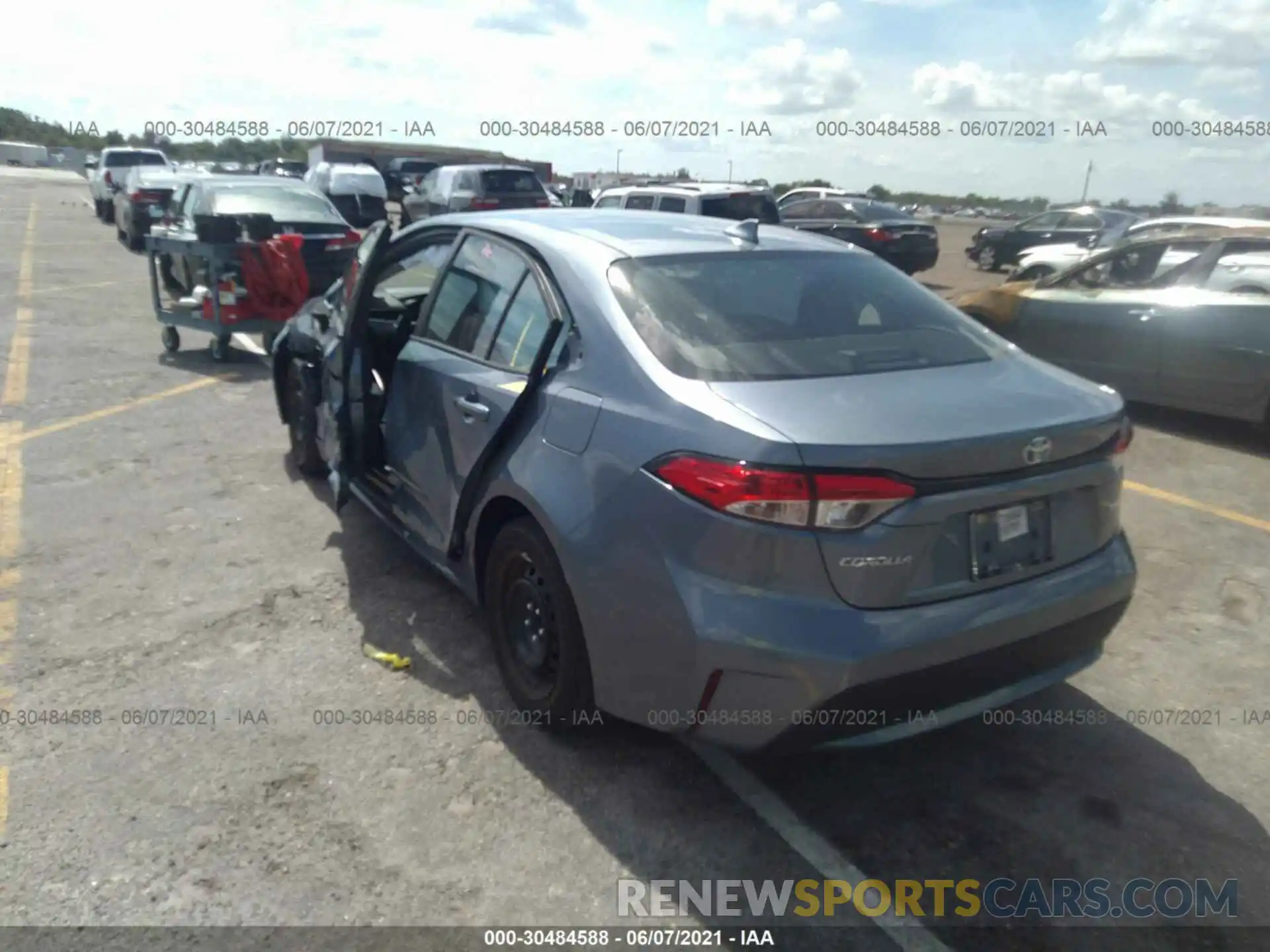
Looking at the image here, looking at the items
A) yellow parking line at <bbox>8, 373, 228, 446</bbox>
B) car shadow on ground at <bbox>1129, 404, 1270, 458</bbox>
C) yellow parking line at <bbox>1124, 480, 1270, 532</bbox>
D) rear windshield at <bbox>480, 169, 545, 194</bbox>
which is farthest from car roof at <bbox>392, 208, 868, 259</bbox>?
rear windshield at <bbox>480, 169, 545, 194</bbox>

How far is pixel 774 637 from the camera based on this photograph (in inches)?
100

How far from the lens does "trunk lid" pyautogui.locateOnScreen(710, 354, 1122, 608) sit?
2539 millimetres

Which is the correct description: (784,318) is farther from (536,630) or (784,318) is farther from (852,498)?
(536,630)

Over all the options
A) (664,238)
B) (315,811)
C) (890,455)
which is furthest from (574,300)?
(315,811)

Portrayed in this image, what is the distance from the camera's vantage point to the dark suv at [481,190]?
1952cm

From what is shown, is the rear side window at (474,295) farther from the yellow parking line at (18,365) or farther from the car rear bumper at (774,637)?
the yellow parking line at (18,365)

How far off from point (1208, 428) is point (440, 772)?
6881 mm

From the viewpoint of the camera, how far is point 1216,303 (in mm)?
7117

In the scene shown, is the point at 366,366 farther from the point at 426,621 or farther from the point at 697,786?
the point at 697,786

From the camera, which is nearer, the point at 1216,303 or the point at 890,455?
the point at 890,455

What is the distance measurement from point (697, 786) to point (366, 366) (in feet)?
7.73

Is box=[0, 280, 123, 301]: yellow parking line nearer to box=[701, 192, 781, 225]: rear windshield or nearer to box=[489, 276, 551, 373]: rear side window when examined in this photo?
box=[701, 192, 781, 225]: rear windshield

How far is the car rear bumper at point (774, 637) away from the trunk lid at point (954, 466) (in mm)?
61

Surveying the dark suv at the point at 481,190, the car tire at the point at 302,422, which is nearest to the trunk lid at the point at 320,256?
the car tire at the point at 302,422
